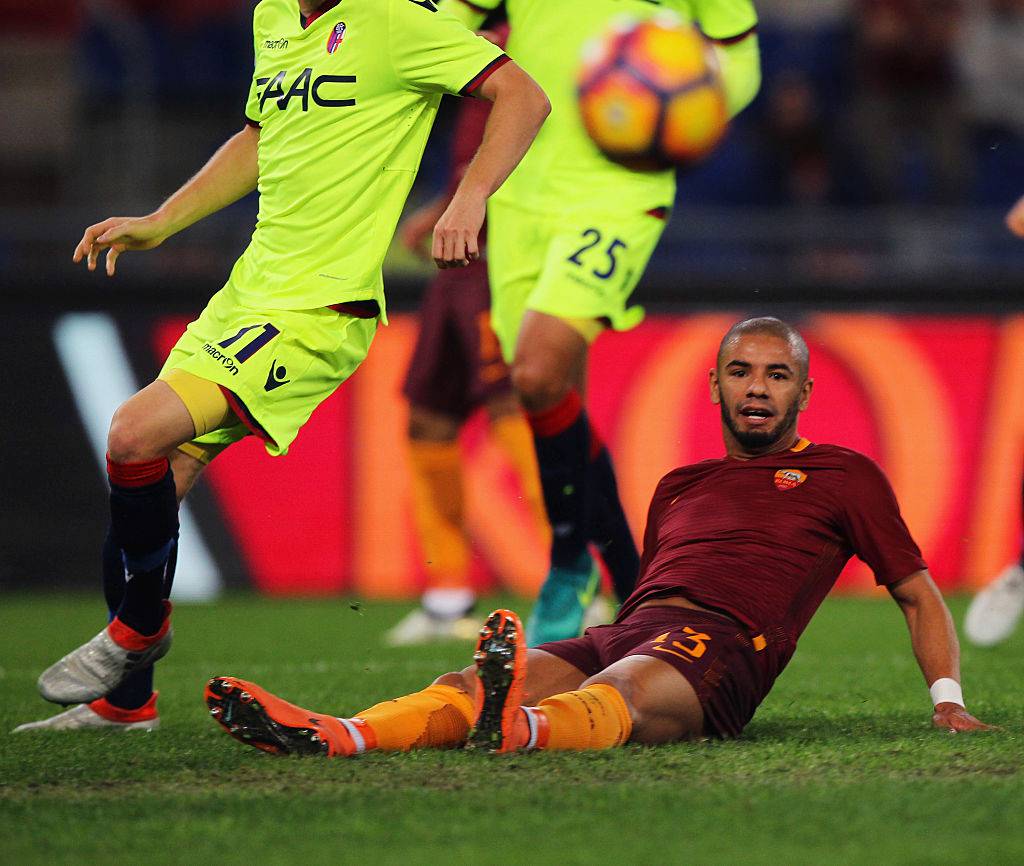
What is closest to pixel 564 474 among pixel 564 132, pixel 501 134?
pixel 564 132

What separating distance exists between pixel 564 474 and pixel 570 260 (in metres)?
0.70

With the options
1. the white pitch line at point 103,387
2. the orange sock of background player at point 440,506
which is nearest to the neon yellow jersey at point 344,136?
the orange sock of background player at point 440,506

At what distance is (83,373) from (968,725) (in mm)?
6372

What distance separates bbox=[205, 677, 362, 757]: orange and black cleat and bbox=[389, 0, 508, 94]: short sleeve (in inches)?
66.3

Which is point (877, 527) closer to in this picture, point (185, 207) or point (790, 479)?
point (790, 479)

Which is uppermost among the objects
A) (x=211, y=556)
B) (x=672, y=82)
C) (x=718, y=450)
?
(x=672, y=82)

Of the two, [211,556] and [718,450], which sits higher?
[718,450]

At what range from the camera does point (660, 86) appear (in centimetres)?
627

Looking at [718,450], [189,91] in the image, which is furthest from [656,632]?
[189,91]

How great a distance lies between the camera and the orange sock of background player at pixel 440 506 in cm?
772

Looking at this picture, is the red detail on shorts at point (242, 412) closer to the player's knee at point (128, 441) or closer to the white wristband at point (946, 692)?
the player's knee at point (128, 441)

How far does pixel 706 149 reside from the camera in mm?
6410

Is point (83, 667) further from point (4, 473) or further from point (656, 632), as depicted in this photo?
point (4, 473)

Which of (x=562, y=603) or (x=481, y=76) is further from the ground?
(x=481, y=76)
